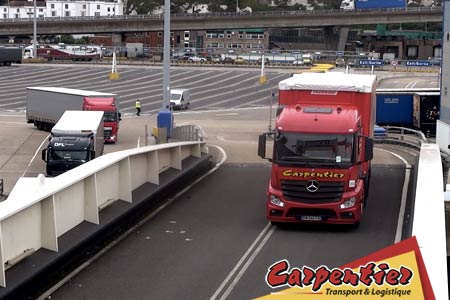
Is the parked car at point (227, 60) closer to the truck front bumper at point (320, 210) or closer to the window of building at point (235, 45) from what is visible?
the window of building at point (235, 45)

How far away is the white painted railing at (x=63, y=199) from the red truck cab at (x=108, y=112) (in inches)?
998

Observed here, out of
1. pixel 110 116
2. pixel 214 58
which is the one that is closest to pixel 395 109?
pixel 110 116

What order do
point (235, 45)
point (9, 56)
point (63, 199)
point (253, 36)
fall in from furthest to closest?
1. point (253, 36)
2. point (235, 45)
3. point (9, 56)
4. point (63, 199)

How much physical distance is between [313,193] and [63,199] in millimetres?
5333

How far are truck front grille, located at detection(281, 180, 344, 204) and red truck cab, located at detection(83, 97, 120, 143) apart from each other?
28.9m

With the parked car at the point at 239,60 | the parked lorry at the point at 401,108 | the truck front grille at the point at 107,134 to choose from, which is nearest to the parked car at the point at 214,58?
the parked car at the point at 239,60

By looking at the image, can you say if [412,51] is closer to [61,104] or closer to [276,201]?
[61,104]

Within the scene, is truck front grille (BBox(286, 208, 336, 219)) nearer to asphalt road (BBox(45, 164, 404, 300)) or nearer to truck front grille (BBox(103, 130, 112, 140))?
asphalt road (BBox(45, 164, 404, 300))

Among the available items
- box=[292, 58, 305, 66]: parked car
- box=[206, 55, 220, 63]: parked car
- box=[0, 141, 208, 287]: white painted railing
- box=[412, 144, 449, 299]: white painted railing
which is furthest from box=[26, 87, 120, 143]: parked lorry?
box=[206, 55, 220, 63]: parked car

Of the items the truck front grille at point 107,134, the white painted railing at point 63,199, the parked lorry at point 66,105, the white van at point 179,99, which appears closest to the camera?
the white painted railing at point 63,199

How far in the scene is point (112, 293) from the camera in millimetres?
12359

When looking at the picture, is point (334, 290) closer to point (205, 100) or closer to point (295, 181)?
point (295, 181)

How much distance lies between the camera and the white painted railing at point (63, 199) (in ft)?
39.0

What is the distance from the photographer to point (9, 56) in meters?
104
